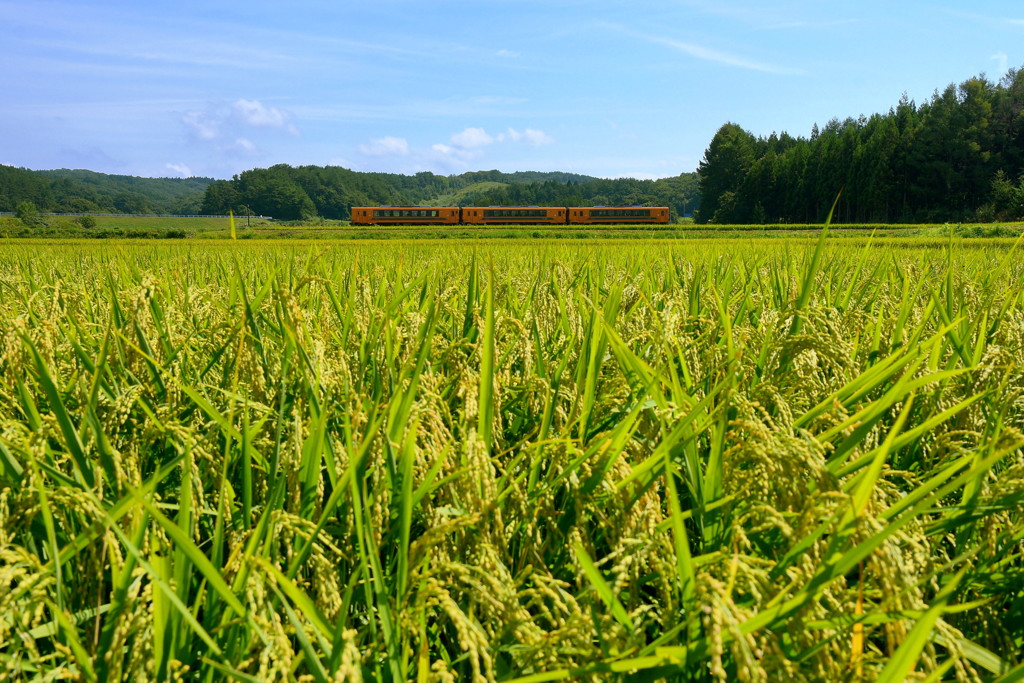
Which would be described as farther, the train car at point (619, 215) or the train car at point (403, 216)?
the train car at point (619, 215)

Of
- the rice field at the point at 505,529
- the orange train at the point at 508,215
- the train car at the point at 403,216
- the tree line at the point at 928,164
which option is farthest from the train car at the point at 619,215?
the rice field at the point at 505,529

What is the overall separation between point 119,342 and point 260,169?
144 metres

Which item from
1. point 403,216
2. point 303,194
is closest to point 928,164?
point 403,216

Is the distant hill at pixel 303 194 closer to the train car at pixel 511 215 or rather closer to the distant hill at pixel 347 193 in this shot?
the distant hill at pixel 347 193

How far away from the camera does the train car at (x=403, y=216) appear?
155 feet

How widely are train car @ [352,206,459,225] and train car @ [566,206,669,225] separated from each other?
1006 cm

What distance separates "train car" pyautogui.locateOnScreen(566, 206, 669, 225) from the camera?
1975 inches

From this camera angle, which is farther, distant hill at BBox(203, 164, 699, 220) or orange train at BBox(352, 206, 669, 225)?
distant hill at BBox(203, 164, 699, 220)

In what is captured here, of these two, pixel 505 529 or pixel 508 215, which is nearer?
pixel 505 529

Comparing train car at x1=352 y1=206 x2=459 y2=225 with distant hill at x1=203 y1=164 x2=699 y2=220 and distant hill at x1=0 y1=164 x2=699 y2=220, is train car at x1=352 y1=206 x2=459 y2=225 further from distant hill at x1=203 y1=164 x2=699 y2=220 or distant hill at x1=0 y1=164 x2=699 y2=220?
distant hill at x1=0 y1=164 x2=699 y2=220

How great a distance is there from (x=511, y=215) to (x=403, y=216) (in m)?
8.78

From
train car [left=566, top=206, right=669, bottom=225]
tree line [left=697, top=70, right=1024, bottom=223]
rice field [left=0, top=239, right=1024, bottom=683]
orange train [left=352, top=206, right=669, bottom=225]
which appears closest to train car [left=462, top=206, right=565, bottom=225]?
orange train [left=352, top=206, right=669, bottom=225]

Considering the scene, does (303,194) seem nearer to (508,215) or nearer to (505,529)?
(508,215)

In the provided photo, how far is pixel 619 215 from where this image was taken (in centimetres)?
5153
